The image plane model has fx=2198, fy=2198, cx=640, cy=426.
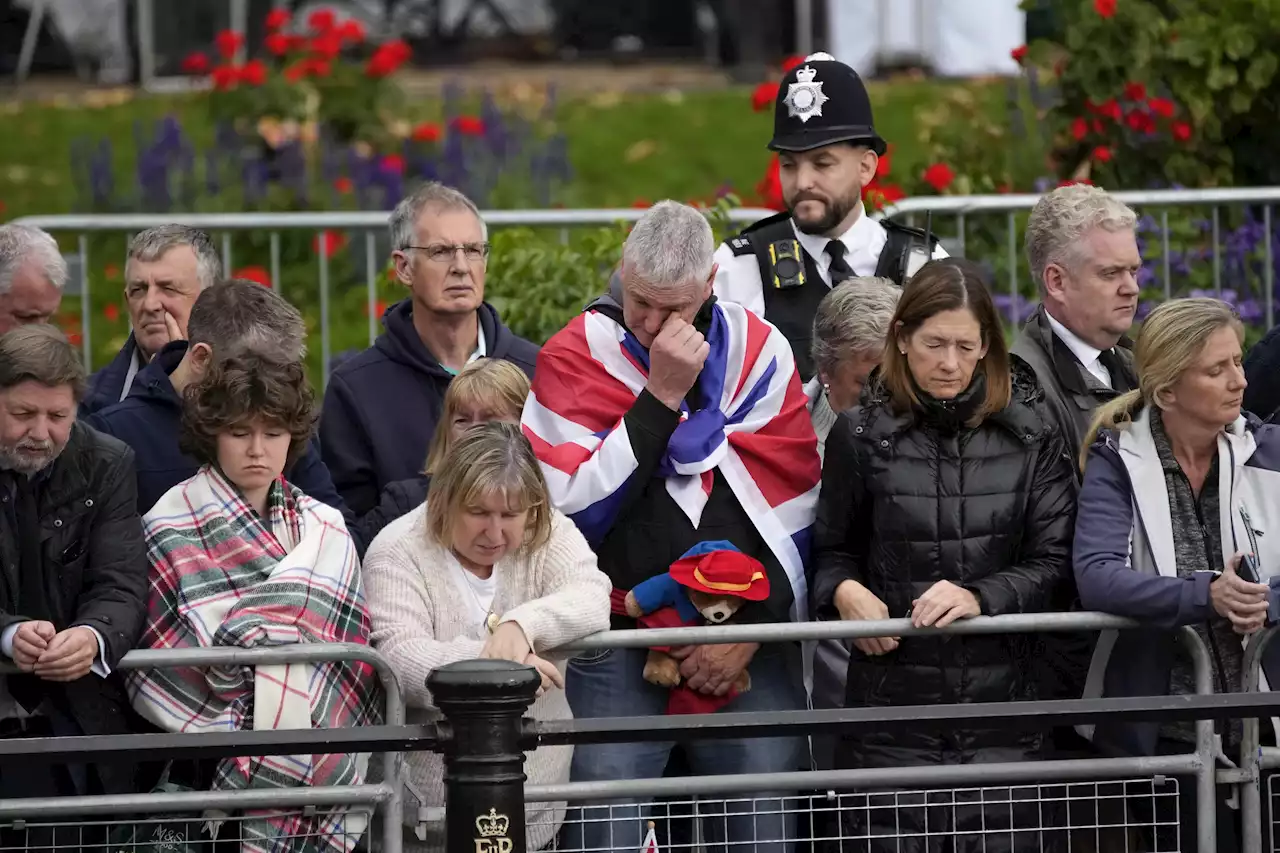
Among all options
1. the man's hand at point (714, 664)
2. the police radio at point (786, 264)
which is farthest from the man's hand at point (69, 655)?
the police radio at point (786, 264)

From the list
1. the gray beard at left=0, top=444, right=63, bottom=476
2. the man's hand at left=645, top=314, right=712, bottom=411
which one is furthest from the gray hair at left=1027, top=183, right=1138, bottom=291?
the gray beard at left=0, top=444, right=63, bottom=476

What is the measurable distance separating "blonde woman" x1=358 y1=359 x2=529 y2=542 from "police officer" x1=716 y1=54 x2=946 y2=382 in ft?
2.74

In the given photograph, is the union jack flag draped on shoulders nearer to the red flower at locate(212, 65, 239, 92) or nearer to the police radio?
the police radio

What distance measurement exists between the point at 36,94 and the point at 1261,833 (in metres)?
11.1

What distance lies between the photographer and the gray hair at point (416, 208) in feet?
20.5

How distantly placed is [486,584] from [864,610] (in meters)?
0.90

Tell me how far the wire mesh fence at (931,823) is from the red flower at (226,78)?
23.0ft

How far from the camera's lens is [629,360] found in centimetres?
548

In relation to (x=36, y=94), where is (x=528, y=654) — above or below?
below

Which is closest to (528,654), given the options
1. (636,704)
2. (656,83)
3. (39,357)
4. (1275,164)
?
(636,704)

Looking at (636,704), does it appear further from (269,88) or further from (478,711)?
(269,88)

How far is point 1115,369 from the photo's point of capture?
5.85 meters

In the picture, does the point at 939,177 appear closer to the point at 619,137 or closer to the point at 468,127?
the point at 468,127

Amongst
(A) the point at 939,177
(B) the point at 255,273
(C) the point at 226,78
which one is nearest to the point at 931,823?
(A) the point at 939,177
